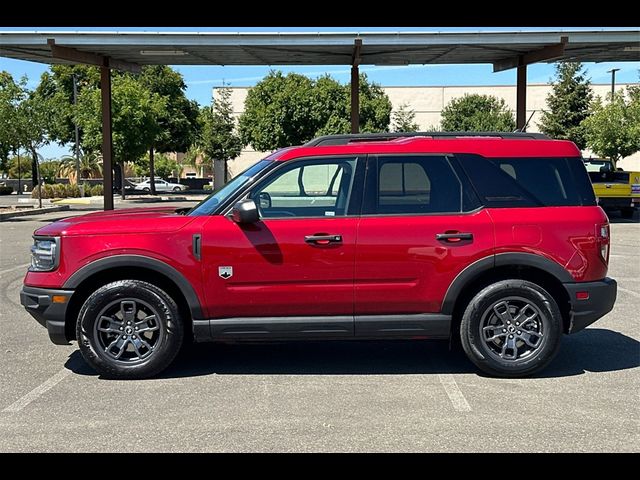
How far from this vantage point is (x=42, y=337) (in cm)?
676

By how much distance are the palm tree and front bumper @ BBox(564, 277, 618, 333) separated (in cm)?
4664

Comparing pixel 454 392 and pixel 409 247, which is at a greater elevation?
pixel 409 247

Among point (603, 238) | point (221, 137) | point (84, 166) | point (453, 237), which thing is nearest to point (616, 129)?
point (603, 238)

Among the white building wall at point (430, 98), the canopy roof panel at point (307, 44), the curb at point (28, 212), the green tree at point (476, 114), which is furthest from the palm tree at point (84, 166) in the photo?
the canopy roof panel at point (307, 44)

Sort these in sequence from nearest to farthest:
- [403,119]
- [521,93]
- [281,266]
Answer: [281,266], [521,93], [403,119]

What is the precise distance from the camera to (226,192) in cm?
558

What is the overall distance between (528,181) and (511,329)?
1256mm

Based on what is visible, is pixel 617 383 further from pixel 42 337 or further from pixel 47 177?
pixel 47 177

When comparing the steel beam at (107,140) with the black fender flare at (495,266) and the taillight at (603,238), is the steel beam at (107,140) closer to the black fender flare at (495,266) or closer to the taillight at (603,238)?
the black fender flare at (495,266)

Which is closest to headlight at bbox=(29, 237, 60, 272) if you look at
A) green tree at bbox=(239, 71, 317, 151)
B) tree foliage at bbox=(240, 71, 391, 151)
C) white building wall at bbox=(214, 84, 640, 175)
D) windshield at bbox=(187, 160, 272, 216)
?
windshield at bbox=(187, 160, 272, 216)

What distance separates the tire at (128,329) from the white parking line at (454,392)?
2.19 metres

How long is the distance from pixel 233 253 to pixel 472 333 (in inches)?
81.3

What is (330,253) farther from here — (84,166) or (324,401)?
(84,166)

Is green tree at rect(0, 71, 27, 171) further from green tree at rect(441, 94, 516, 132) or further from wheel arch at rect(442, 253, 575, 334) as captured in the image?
green tree at rect(441, 94, 516, 132)
